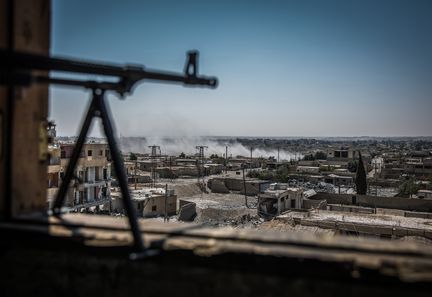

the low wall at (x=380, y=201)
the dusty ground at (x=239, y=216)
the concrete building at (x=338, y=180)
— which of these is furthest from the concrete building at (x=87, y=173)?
the concrete building at (x=338, y=180)

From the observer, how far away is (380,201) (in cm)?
3347

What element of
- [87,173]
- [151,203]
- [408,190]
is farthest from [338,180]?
[87,173]

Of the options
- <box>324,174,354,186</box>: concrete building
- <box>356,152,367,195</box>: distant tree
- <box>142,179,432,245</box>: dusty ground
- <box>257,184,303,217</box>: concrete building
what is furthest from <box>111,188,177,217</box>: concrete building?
<box>324,174,354,186</box>: concrete building

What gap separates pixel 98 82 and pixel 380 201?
3392 cm

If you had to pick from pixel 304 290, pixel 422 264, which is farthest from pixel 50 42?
pixel 422 264

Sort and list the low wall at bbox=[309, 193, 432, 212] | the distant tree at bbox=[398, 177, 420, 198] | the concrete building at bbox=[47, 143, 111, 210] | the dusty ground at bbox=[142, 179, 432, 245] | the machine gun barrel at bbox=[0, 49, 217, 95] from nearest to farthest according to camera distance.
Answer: the machine gun barrel at bbox=[0, 49, 217, 95] < the dusty ground at bbox=[142, 179, 432, 245] < the concrete building at bbox=[47, 143, 111, 210] < the low wall at bbox=[309, 193, 432, 212] < the distant tree at bbox=[398, 177, 420, 198]

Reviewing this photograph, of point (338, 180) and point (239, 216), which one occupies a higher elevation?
point (338, 180)

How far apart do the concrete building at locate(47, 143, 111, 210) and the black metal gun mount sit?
2668 cm

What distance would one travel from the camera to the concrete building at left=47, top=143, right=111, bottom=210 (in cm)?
2898

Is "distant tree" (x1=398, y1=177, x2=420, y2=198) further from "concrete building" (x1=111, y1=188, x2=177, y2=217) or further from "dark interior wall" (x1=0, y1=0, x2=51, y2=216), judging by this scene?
"dark interior wall" (x1=0, y1=0, x2=51, y2=216)

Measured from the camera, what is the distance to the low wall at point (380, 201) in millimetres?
31828

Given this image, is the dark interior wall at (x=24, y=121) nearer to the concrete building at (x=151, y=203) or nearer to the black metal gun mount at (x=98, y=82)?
the black metal gun mount at (x=98, y=82)

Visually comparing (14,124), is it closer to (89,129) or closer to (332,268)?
(89,129)

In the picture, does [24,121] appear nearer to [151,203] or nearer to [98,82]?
[98,82]
